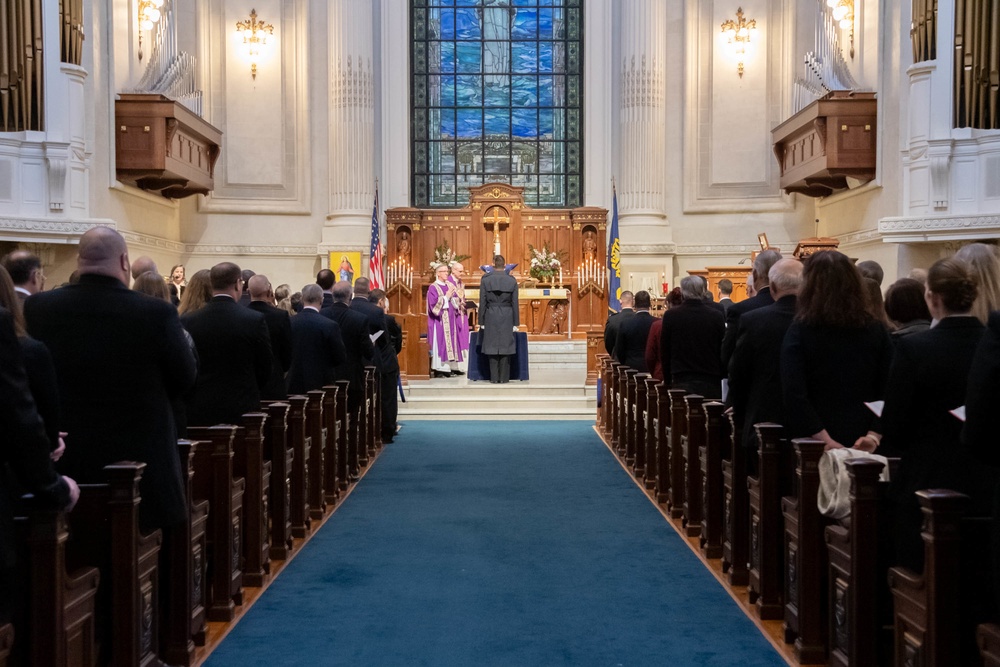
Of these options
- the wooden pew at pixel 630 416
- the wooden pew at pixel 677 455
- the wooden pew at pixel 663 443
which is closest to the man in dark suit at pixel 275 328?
the wooden pew at pixel 677 455

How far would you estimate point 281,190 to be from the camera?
19.2 m

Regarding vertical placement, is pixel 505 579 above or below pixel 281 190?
below

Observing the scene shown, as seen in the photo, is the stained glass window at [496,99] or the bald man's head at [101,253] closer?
the bald man's head at [101,253]

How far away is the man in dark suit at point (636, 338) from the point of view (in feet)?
34.6

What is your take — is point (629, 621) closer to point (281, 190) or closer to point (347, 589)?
point (347, 589)

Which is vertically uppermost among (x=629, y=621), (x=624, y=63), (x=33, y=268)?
(x=624, y=63)

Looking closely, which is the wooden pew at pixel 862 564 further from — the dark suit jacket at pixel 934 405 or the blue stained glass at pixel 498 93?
the blue stained glass at pixel 498 93

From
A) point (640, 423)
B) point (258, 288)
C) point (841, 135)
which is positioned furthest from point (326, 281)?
point (841, 135)

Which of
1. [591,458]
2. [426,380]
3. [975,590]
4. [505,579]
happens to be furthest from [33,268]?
[426,380]

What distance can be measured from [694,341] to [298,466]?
114 inches

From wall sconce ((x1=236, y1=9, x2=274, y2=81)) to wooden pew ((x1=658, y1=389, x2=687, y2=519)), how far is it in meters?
13.5

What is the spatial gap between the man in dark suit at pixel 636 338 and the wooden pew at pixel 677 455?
2.95 meters

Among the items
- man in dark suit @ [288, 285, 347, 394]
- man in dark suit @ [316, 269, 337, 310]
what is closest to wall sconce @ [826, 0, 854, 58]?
man in dark suit @ [316, 269, 337, 310]

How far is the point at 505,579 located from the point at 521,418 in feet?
25.9
